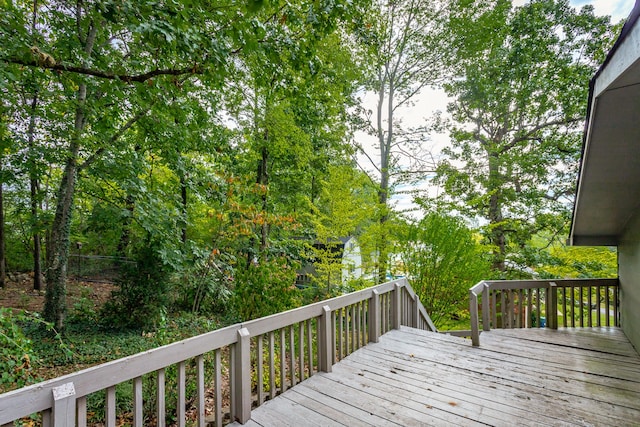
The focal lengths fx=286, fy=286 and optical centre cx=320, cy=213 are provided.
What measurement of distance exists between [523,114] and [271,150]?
774 centimetres

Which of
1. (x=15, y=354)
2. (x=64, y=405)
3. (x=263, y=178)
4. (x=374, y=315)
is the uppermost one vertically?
(x=263, y=178)

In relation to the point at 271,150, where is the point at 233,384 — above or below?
below

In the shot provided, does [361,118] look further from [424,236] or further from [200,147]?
[200,147]

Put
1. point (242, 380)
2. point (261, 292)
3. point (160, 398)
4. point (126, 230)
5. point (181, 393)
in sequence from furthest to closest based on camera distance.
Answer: point (126, 230)
point (261, 292)
point (242, 380)
point (181, 393)
point (160, 398)

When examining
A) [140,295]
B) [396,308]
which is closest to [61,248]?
[140,295]

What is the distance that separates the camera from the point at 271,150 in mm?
8531

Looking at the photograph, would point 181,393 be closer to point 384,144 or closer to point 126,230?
point 126,230

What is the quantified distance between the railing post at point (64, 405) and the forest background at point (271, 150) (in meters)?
1.69

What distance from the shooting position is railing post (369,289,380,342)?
152 inches

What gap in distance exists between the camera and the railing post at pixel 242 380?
7.28ft

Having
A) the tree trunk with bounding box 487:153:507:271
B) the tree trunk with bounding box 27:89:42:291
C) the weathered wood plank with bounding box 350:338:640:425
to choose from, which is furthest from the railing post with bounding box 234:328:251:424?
the tree trunk with bounding box 487:153:507:271

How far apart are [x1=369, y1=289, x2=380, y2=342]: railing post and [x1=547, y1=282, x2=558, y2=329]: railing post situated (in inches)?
120

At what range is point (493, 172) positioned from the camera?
8.43 meters

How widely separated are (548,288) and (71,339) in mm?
8028
